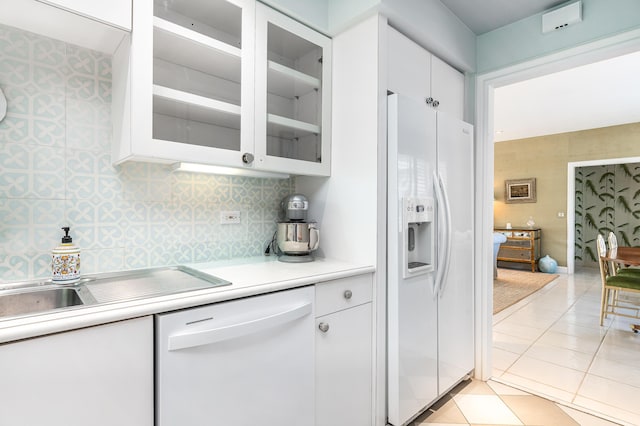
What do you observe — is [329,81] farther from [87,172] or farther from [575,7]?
[575,7]

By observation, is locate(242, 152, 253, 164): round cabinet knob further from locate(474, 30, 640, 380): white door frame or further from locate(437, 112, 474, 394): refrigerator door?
locate(474, 30, 640, 380): white door frame

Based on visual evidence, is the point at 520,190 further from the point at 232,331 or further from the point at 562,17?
the point at 232,331

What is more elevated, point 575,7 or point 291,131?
point 575,7

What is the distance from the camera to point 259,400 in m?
1.24

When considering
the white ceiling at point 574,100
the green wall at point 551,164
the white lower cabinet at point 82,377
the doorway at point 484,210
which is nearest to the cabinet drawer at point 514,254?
the green wall at point 551,164

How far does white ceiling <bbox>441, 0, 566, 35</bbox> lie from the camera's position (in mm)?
2021

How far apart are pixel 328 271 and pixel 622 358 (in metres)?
2.81

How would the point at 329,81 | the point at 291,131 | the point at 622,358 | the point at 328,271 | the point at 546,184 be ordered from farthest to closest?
the point at 546,184 → the point at 622,358 → the point at 329,81 → the point at 291,131 → the point at 328,271

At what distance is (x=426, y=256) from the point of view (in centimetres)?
192

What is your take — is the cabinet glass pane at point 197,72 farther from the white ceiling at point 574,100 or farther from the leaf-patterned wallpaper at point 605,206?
the leaf-patterned wallpaper at point 605,206

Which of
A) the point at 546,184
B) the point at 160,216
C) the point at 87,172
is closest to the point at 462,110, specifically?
the point at 160,216

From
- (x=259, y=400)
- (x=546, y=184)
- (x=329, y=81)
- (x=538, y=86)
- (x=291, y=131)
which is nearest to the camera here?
(x=259, y=400)

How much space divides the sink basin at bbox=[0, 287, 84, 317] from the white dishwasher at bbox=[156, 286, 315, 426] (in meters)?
0.41

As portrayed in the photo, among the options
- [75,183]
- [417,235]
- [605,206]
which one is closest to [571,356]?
[417,235]
